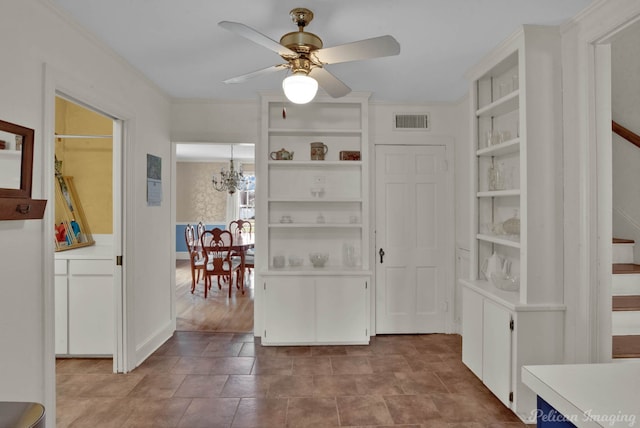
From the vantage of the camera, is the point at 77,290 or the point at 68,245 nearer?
the point at 77,290

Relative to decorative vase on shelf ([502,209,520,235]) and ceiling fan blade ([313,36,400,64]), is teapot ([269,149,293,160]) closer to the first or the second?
ceiling fan blade ([313,36,400,64])

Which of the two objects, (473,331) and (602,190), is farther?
(473,331)

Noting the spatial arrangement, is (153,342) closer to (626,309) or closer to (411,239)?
(411,239)

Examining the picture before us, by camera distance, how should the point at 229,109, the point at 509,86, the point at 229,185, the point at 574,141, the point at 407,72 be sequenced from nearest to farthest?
the point at 574,141, the point at 509,86, the point at 407,72, the point at 229,109, the point at 229,185

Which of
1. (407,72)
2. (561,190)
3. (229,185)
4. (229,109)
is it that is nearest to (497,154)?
(561,190)

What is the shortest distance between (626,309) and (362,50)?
8.33 ft

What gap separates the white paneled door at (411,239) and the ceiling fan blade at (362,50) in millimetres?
2054

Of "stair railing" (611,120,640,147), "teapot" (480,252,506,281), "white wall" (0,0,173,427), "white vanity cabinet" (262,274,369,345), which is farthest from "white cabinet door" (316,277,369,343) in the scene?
"stair railing" (611,120,640,147)

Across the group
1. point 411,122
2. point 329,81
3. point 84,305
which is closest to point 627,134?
point 411,122

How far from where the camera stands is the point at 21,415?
1.09 m

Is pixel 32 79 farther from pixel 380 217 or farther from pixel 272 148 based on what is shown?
pixel 380 217

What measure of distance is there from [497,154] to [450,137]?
1073 mm

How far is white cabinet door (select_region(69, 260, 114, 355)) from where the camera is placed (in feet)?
10.3

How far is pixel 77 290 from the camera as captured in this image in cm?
314
